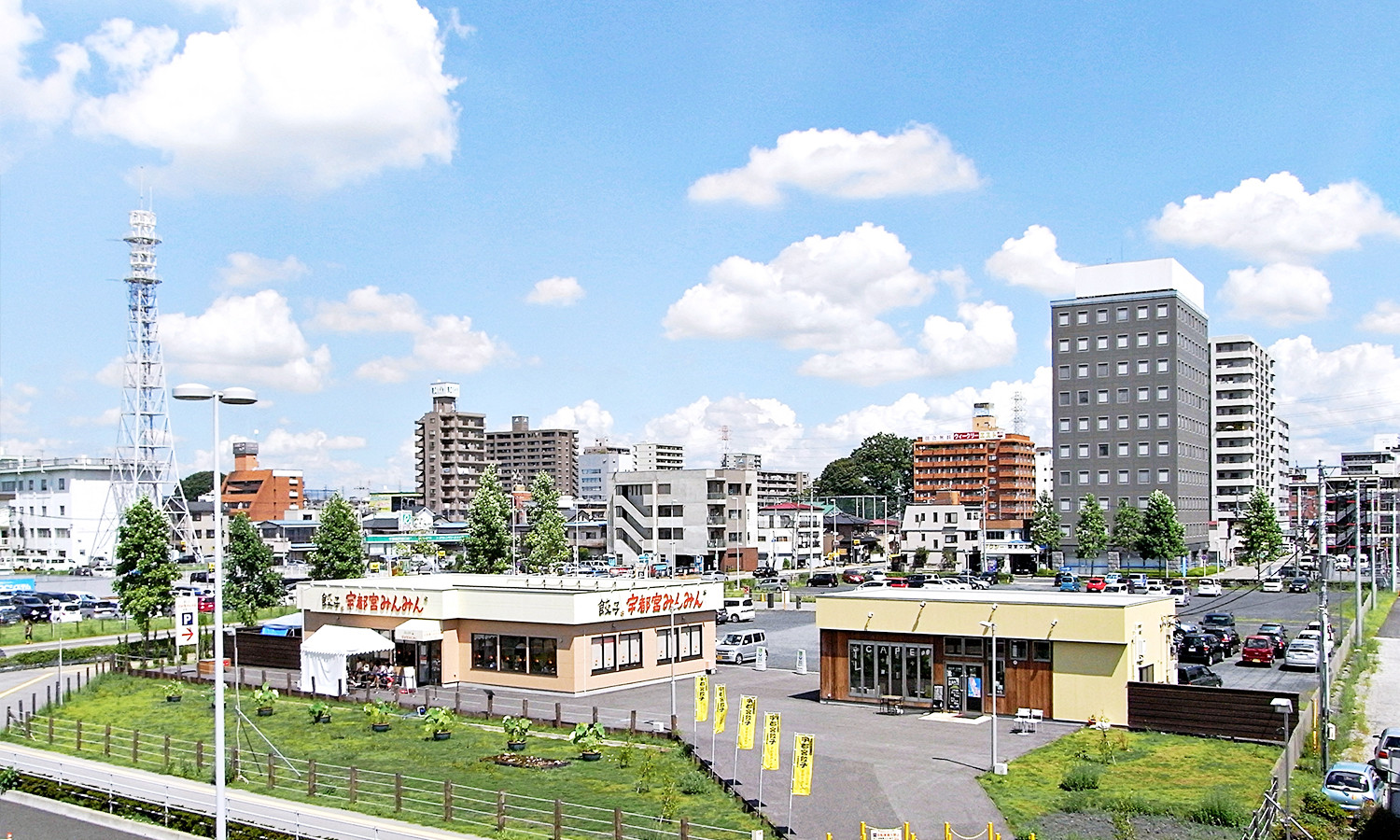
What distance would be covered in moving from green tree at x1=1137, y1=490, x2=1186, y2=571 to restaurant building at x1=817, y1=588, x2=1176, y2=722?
7218 cm

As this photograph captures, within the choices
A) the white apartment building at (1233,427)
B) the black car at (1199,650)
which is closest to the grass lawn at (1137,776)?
the black car at (1199,650)

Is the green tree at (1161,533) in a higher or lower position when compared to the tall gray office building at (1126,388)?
lower

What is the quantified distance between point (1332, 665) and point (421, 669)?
38631 millimetres

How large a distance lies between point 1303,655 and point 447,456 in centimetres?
15078

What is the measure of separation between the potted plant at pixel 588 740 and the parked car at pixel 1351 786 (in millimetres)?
18700

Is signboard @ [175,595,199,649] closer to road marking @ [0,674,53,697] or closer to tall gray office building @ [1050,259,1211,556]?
road marking @ [0,674,53,697]

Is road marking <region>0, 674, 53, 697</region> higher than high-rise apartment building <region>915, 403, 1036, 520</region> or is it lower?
lower

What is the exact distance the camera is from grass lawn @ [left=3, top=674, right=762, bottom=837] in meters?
27.6

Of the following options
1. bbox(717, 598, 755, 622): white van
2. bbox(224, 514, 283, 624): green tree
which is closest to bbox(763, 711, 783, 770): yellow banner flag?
bbox(717, 598, 755, 622): white van

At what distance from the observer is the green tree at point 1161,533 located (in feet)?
358

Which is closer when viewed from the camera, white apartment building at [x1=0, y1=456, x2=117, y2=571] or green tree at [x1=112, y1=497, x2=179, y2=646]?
green tree at [x1=112, y1=497, x2=179, y2=646]

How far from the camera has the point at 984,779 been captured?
96.3ft

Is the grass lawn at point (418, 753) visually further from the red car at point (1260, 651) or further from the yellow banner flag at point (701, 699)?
the red car at point (1260, 651)

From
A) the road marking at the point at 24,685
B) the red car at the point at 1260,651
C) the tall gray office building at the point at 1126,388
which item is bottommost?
the road marking at the point at 24,685
